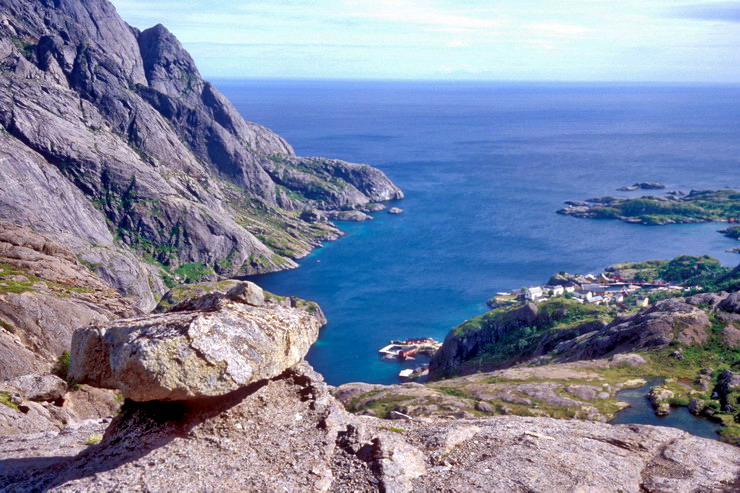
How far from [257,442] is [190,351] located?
4392mm

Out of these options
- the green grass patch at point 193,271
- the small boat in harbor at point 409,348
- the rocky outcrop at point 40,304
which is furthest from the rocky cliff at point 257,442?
the green grass patch at point 193,271

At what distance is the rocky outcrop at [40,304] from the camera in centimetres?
4366

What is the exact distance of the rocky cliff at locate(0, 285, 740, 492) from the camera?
2041 centimetres

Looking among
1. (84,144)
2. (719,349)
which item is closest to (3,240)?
(719,349)

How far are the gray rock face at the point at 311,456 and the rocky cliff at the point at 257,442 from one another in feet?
0.17

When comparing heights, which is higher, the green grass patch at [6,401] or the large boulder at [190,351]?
the large boulder at [190,351]

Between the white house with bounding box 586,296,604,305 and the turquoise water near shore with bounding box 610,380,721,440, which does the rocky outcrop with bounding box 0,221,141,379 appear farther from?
the white house with bounding box 586,296,604,305

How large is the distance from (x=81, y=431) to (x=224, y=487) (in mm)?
12816

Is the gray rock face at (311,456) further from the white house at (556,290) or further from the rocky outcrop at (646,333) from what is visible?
the white house at (556,290)

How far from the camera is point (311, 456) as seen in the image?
72.0 ft

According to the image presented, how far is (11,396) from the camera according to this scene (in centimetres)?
3341

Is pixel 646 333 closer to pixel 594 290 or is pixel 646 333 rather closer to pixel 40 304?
pixel 40 304

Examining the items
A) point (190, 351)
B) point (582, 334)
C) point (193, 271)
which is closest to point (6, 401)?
point (190, 351)

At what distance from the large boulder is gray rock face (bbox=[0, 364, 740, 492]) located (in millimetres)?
1876
